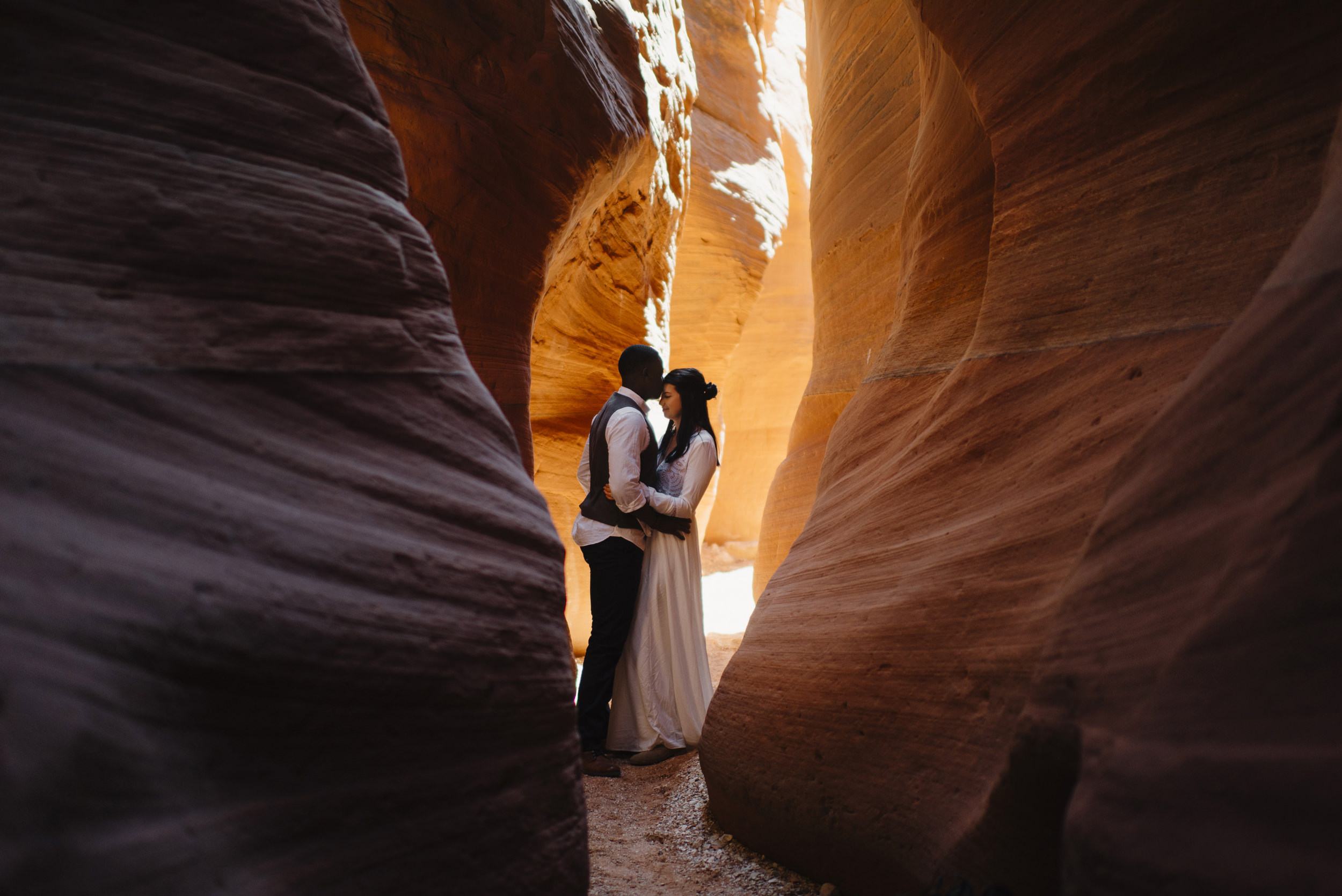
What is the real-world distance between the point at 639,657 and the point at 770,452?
11.5 meters

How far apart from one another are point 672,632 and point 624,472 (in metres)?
0.92

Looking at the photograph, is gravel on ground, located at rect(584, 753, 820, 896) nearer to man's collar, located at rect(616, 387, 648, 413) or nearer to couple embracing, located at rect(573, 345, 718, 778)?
couple embracing, located at rect(573, 345, 718, 778)

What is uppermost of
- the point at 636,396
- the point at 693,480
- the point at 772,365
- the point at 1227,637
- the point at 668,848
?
the point at 772,365

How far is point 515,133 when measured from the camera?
3814 mm

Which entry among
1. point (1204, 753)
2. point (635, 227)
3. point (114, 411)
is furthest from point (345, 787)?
point (635, 227)

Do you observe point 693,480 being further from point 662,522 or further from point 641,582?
point 641,582

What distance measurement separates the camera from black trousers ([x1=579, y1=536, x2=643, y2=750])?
12.2 ft

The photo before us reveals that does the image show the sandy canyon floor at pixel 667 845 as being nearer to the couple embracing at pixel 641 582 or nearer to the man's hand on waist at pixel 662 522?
the couple embracing at pixel 641 582

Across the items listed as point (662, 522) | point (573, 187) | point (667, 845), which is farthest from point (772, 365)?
point (667, 845)

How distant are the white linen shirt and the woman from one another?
5.7 inches

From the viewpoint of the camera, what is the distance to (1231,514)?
1.24 meters

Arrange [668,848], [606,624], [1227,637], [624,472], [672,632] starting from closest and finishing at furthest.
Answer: [1227,637] < [668,848] < [624,472] < [606,624] < [672,632]

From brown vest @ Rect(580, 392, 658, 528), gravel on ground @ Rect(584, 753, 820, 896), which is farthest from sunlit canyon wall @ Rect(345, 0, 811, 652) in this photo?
gravel on ground @ Rect(584, 753, 820, 896)

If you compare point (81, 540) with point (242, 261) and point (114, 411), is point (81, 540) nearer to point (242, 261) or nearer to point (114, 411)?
point (114, 411)
